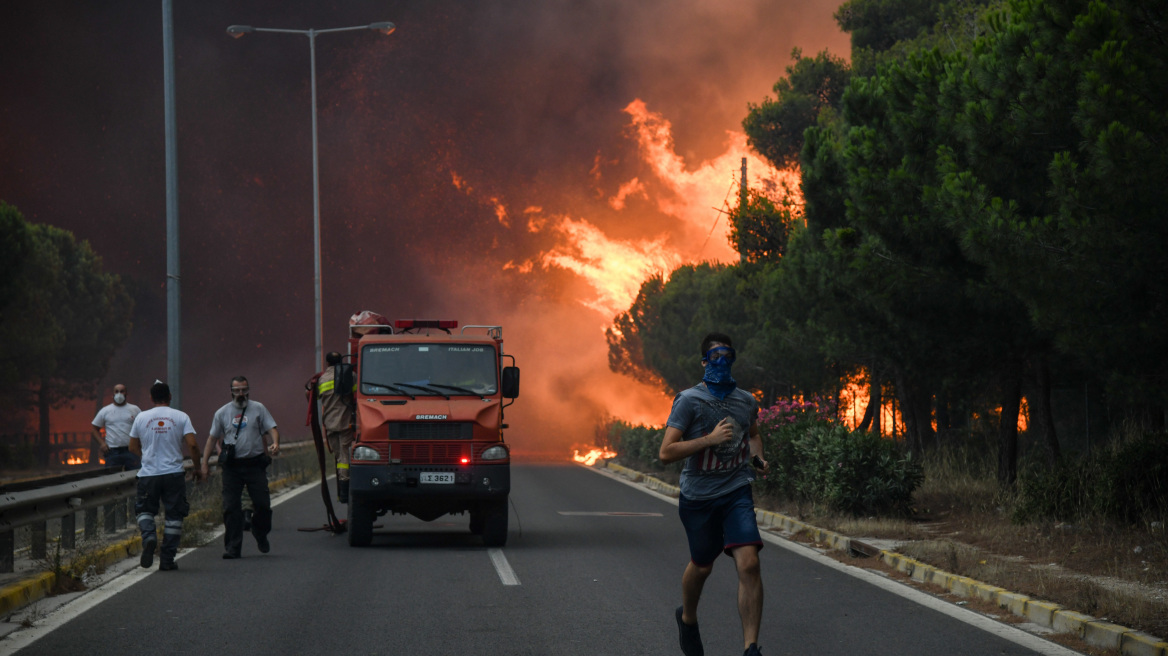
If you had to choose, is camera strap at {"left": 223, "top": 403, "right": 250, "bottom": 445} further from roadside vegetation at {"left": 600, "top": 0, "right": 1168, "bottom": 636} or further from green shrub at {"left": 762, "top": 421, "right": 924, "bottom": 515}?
green shrub at {"left": 762, "top": 421, "right": 924, "bottom": 515}

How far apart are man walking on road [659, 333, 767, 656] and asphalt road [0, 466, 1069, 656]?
1.12 meters

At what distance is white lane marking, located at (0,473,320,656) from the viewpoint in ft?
25.8

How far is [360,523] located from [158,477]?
9.05 feet

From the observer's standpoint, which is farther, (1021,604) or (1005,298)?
(1005,298)

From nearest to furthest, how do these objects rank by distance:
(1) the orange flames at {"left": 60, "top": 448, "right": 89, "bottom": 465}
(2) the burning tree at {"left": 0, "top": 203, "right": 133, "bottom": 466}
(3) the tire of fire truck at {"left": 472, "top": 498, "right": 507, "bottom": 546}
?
(3) the tire of fire truck at {"left": 472, "top": 498, "right": 507, "bottom": 546} < (2) the burning tree at {"left": 0, "top": 203, "right": 133, "bottom": 466} < (1) the orange flames at {"left": 60, "top": 448, "right": 89, "bottom": 465}

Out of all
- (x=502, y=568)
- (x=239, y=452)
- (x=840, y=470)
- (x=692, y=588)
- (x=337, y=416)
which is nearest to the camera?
(x=692, y=588)

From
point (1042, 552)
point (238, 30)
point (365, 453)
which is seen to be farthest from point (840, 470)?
point (238, 30)

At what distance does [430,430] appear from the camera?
44.5ft

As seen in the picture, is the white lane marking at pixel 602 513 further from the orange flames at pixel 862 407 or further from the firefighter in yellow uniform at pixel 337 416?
the orange flames at pixel 862 407

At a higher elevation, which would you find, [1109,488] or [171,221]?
[171,221]

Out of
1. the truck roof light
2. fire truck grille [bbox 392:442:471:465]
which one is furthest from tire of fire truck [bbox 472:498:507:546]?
the truck roof light

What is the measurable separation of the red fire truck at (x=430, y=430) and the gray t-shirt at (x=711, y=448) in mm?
6718

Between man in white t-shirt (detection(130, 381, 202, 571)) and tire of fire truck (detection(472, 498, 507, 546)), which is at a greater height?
man in white t-shirt (detection(130, 381, 202, 571))

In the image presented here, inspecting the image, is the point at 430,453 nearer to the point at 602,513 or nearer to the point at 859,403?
the point at 602,513
